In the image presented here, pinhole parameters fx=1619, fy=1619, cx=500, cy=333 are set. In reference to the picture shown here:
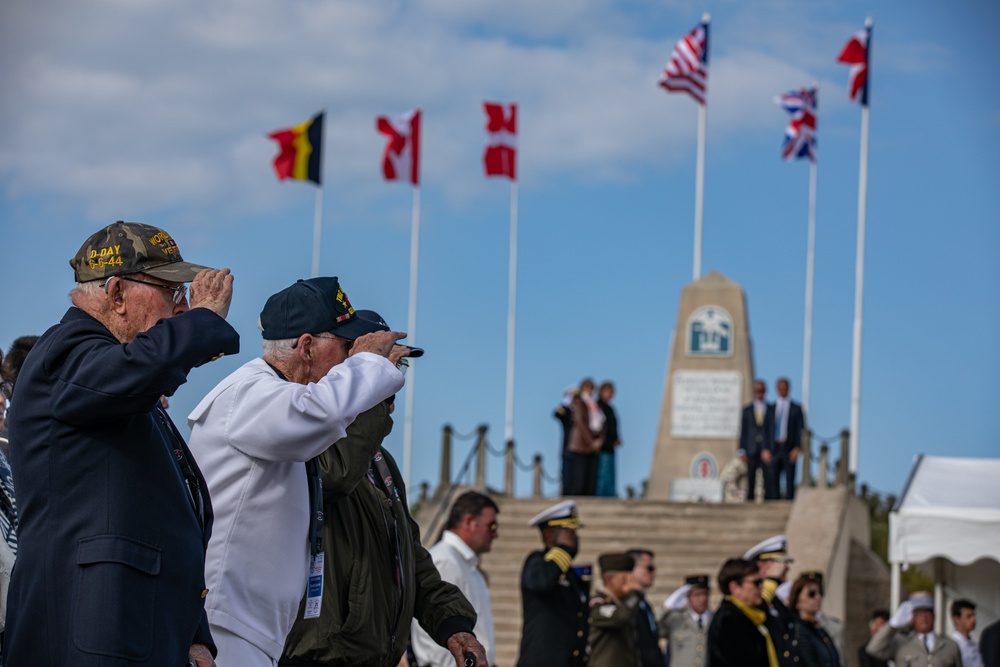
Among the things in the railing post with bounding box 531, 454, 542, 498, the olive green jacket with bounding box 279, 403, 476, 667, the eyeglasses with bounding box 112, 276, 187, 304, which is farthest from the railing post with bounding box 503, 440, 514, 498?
the eyeglasses with bounding box 112, 276, 187, 304

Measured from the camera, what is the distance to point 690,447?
29.0 metres

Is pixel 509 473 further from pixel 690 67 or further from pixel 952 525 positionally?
pixel 952 525

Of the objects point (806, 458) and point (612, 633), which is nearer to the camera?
point (612, 633)

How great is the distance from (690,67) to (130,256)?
96.3 feet

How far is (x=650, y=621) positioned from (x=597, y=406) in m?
12.9

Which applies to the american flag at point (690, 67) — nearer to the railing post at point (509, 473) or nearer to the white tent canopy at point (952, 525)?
the railing post at point (509, 473)

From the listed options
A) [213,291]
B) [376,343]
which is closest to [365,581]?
[376,343]

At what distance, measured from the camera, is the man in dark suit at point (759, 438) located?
25.2m

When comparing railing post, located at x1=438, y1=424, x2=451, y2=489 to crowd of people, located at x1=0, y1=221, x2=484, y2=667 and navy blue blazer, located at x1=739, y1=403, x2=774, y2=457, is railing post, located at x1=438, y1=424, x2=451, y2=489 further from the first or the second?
crowd of people, located at x1=0, y1=221, x2=484, y2=667

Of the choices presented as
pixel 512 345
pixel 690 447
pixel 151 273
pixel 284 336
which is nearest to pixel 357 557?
pixel 284 336

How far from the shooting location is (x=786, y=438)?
2514 centimetres

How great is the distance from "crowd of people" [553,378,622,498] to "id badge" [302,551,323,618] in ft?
66.7

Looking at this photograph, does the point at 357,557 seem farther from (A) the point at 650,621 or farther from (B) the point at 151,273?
(A) the point at 650,621

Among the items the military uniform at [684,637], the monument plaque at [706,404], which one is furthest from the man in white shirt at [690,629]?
the monument plaque at [706,404]
